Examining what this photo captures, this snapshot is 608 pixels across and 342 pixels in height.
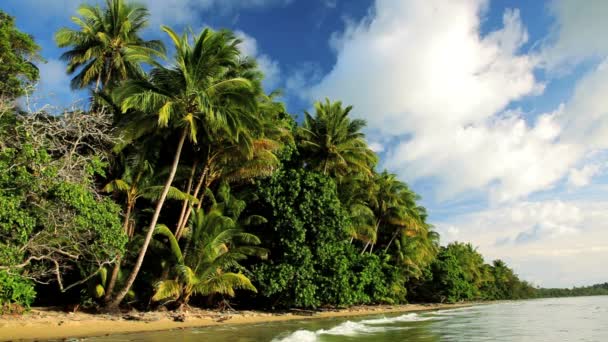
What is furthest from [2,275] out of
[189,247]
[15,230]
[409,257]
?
[409,257]

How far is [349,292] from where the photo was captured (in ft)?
79.8

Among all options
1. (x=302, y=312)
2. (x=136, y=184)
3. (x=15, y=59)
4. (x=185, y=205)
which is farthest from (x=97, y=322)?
(x=302, y=312)

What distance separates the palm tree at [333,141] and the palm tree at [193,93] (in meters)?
9.02

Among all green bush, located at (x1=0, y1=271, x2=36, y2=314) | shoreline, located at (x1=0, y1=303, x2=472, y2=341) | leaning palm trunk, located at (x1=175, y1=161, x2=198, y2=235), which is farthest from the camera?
leaning palm trunk, located at (x1=175, y1=161, x2=198, y2=235)

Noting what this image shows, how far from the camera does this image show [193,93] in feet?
50.5

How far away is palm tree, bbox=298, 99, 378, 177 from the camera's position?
83.3 feet

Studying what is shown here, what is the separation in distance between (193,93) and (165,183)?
401 cm

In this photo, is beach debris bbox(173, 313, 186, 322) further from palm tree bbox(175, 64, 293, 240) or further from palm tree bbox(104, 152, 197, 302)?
palm tree bbox(104, 152, 197, 302)

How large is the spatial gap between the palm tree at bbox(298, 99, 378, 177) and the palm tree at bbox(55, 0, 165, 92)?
9506mm

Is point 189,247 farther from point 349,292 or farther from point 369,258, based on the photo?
point 369,258

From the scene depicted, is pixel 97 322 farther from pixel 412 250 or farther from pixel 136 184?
pixel 412 250

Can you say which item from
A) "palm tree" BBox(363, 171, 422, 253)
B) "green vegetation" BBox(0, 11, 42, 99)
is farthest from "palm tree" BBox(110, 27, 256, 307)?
"palm tree" BBox(363, 171, 422, 253)

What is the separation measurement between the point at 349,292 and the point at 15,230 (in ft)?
57.8

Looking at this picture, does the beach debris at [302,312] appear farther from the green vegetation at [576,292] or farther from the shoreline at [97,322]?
the green vegetation at [576,292]
